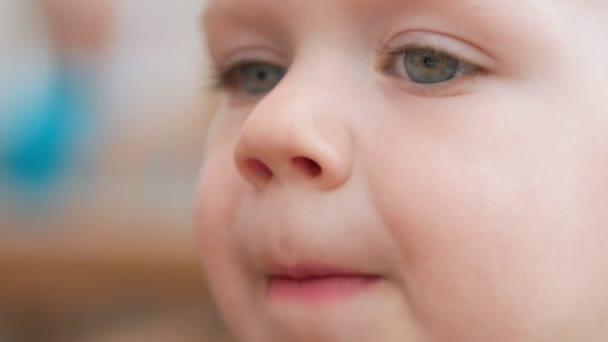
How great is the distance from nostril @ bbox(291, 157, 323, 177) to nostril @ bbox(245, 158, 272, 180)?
0.09 feet

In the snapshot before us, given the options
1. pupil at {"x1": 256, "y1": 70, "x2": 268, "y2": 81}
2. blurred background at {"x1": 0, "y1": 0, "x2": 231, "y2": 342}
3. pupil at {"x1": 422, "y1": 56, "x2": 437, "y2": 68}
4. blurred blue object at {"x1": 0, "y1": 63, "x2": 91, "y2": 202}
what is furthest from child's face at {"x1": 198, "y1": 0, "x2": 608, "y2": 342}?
blurred blue object at {"x1": 0, "y1": 63, "x2": 91, "y2": 202}

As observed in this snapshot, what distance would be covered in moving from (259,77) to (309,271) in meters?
0.19

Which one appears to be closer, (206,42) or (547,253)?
(547,253)

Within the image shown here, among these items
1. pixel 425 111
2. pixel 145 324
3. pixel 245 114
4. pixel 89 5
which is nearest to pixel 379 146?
pixel 425 111

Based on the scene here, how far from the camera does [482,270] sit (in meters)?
0.44

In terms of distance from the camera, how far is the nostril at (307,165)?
1.51 ft

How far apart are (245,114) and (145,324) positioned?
24.4 inches

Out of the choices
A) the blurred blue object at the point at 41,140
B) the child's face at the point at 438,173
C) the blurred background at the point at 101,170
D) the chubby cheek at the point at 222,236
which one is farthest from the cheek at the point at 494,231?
the blurred blue object at the point at 41,140

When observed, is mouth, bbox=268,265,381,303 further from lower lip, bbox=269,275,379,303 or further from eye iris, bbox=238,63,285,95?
eye iris, bbox=238,63,285,95

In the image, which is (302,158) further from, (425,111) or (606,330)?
(606,330)

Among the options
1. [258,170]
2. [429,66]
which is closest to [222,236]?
[258,170]

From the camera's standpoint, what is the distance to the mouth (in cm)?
47

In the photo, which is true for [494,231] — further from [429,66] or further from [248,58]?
[248,58]

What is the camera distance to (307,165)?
1.52ft
